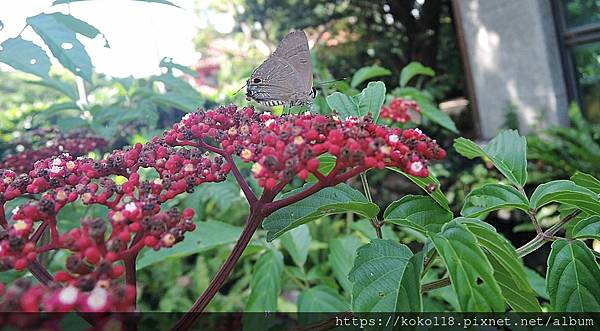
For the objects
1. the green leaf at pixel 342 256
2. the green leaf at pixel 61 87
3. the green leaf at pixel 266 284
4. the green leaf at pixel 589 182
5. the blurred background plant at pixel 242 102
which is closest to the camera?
the green leaf at pixel 589 182

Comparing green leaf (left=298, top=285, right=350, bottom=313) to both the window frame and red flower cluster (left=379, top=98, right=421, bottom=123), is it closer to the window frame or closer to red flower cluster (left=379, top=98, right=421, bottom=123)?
red flower cluster (left=379, top=98, right=421, bottom=123)

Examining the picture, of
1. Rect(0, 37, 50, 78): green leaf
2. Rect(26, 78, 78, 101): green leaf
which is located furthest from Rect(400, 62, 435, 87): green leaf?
Rect(0, 37, 50, 78): green leaf

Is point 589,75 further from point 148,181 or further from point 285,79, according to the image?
point 148,181

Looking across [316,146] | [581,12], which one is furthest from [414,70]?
[581,12]

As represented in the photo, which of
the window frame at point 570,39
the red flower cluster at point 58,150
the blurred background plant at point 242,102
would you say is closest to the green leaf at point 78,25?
the blurred background plant at point 242,102

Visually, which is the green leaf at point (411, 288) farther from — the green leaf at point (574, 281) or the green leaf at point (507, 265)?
the green leaf at point (574, 281)

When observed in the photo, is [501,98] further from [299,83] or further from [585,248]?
[585,248]
